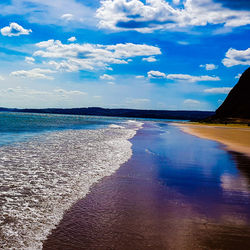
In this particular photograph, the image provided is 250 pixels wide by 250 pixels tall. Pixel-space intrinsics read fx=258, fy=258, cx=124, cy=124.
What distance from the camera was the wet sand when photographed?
490 cm

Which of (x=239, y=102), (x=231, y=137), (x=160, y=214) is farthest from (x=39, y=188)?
(x=239, y=102)

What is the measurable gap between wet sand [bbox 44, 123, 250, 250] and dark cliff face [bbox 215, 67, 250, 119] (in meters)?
92.0

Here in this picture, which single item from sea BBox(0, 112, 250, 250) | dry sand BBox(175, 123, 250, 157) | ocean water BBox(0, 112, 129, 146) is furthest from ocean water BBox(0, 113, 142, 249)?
dry sand BBox(175, 123, 250, 157)

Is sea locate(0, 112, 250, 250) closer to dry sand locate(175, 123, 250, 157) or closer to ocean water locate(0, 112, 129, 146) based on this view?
dry sand locate(175, 123, 250, 157)

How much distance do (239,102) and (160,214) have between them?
107191mm

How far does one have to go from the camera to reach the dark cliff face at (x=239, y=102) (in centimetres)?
9626

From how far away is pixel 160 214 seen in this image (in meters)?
6.25

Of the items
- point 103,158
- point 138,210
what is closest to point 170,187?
point 138,210

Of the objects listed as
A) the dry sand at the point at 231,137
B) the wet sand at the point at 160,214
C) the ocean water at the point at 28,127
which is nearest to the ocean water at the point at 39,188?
the wet sand at the point at 160,214

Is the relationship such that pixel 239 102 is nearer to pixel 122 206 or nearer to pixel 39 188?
pixel 39 188

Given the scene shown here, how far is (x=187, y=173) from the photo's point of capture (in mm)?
11031

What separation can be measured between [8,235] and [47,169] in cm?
622

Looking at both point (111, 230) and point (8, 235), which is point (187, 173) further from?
point (8, 235)

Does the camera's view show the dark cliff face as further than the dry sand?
Yes
